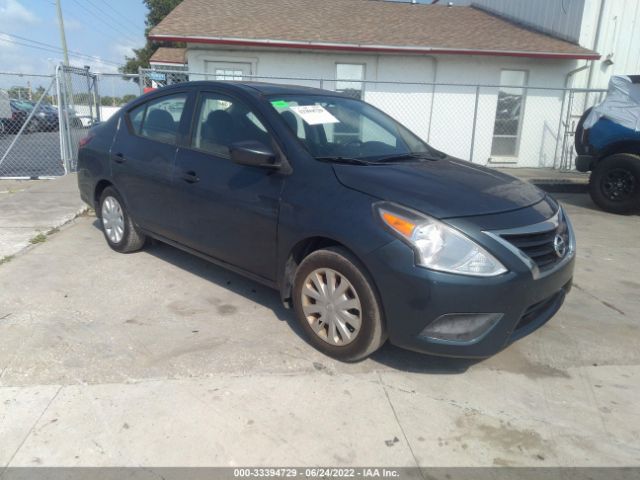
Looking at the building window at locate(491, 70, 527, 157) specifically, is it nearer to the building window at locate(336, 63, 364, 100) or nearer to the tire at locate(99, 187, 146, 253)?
the building window at locate(336, 63, 364, 100)

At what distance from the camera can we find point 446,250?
2666 millimetres

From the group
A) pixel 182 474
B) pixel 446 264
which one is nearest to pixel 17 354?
pixel 182 474

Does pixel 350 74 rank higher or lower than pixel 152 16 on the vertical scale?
lower

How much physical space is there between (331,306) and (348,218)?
581 millimetres

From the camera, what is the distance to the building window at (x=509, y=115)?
40.8 ft

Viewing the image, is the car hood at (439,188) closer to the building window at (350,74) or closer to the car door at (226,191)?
the car door at (226,191)

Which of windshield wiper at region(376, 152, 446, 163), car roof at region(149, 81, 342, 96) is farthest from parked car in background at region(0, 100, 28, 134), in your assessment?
windshield wiper at region(376, 152, 446, 163)

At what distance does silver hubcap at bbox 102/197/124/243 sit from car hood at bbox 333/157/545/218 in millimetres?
2680

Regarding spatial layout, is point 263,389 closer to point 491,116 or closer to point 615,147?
point 615,147

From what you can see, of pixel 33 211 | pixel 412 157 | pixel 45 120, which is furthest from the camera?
pixel 45 120

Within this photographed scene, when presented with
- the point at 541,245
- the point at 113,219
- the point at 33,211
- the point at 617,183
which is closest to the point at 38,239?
the point at 113,219

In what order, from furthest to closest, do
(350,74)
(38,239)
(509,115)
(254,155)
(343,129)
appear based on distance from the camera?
(509,115)
(350,74)
(38,239)
(343,129)
(254,155)

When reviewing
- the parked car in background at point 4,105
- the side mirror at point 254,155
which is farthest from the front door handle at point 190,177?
the parked car in background at point 4,105

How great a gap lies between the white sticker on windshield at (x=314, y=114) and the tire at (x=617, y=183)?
19.2 ft
